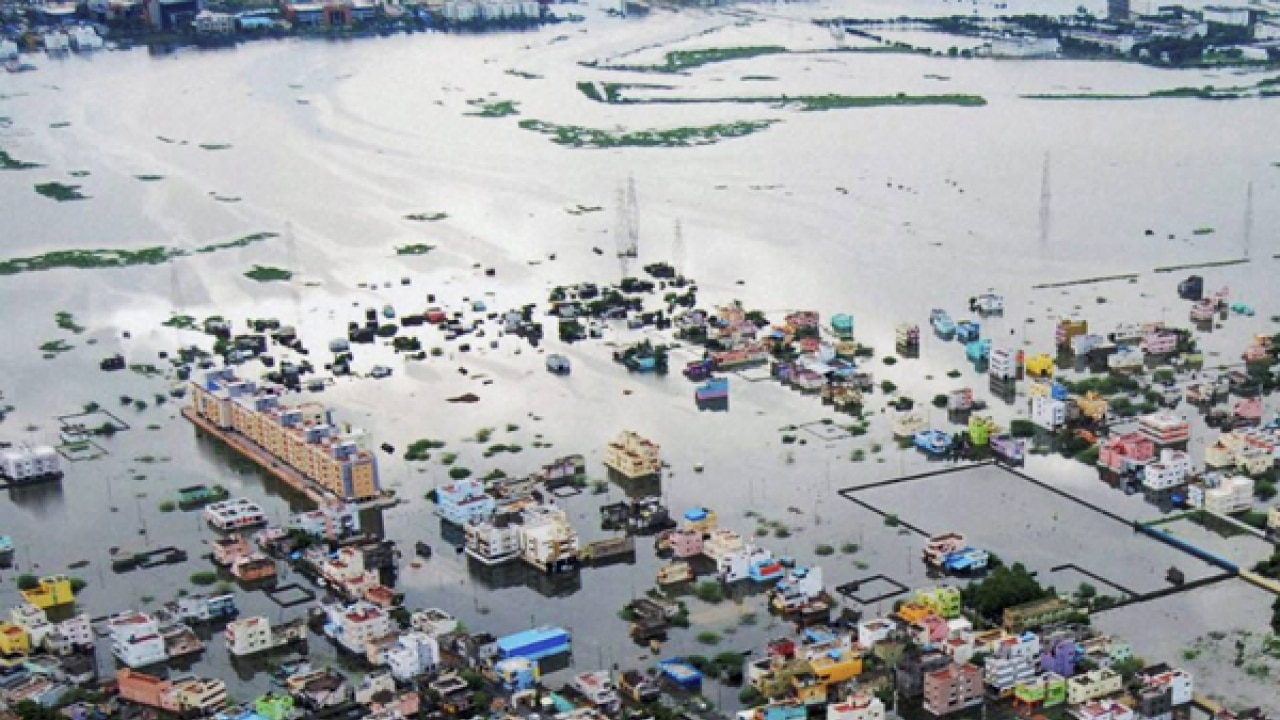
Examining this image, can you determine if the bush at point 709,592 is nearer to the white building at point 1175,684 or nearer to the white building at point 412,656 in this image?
the white building at point 412,656

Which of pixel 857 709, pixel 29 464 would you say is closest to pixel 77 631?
pixel 29 464

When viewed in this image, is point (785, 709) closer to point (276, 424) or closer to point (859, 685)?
point (859, 685)

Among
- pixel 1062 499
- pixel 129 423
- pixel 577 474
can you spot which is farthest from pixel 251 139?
pixel 1062 499

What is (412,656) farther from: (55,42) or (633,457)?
(55,42)

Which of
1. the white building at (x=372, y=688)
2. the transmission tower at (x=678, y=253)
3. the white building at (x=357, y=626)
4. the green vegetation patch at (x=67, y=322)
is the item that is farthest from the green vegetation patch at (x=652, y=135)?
the white building at (x=372, y=688)

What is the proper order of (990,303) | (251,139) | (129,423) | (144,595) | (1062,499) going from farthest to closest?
1. (251,139)
2. (990,303)
3. (129,423)
4. (1062,499)
5. (144,595)
